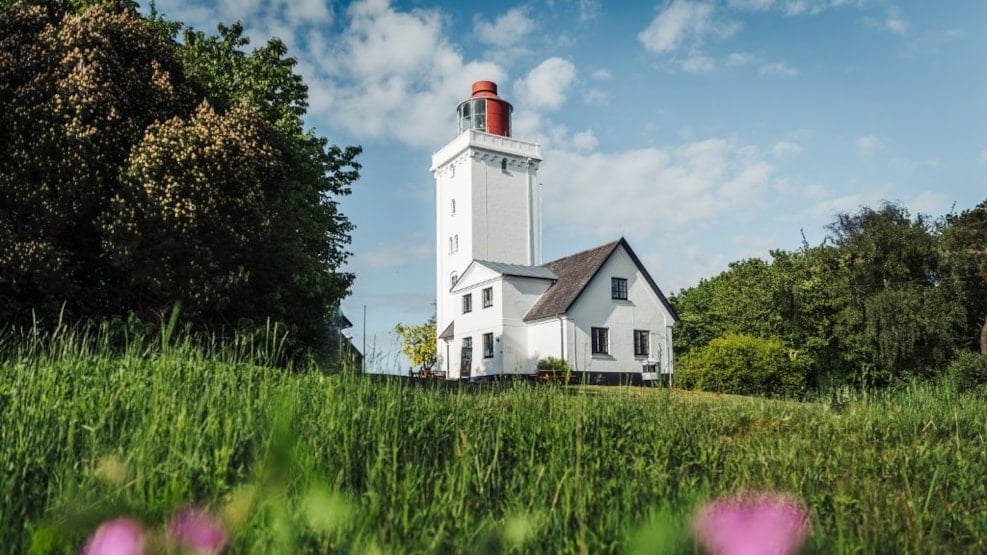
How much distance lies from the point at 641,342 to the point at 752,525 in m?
40.1

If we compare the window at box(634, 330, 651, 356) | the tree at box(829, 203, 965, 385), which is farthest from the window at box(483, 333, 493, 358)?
the tree at box(829, 203, 965, 385)

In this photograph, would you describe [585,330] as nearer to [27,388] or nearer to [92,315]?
[92,315]

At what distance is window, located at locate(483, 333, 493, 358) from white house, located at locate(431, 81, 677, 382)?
91mm

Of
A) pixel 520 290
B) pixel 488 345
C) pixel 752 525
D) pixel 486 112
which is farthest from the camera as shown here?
pixel 486 112

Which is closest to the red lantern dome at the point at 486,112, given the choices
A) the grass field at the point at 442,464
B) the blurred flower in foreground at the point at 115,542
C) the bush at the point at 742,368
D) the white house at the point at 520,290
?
the white house at the point at 520,290

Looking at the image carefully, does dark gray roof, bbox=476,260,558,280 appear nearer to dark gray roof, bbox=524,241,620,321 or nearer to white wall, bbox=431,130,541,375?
dark gray roof, bbox=524,241,620,321

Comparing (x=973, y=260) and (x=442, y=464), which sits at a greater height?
(x=973, y=260)

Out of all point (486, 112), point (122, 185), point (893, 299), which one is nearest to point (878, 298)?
point (893, 299)

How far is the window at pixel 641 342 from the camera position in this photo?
40969 millimetres

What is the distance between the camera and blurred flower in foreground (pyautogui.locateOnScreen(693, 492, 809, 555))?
1.80 m

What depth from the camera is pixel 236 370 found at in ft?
29.5

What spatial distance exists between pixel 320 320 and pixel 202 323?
384 cm

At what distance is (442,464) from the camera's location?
6016 millimetres

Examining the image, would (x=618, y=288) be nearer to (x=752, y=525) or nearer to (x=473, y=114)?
(x=473, y=114)
